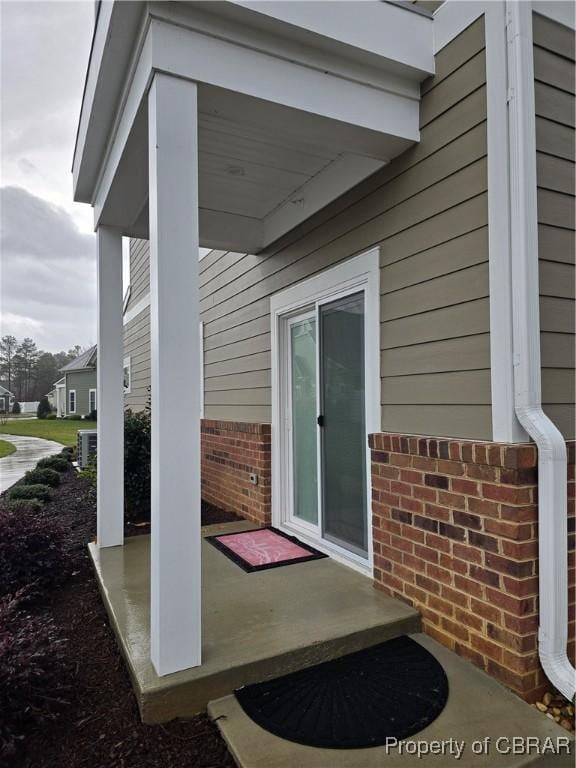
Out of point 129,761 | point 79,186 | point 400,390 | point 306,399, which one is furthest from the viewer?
point 306,399

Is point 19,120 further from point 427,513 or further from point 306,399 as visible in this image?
point 427,513

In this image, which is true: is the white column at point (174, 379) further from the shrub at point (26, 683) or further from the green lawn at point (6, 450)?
the green lawn at point (6, 450)

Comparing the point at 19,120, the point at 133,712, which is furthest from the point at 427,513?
the point at 19,120

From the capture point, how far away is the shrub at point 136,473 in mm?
4820

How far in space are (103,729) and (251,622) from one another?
2.59ft

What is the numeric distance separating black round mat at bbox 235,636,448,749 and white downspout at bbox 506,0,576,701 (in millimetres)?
540

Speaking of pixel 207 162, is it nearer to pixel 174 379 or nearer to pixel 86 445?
pixel 174 379

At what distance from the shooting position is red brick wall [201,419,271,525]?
442 centimetres

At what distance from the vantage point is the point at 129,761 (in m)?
1.69

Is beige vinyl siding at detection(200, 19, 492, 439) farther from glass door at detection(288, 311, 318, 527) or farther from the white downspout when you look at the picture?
glass door at detection(288, 311, 318, 527)

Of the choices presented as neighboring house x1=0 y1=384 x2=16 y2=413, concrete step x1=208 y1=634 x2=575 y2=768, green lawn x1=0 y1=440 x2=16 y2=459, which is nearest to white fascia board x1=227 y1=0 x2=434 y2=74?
concrete step x1=208 y1=634 x2=575 y2=768

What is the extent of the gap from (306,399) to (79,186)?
97.1 inches

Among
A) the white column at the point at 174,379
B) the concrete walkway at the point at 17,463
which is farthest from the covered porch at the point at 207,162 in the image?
the concrete walkway at the point at 17,463

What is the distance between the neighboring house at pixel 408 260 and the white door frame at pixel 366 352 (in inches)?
1.0
